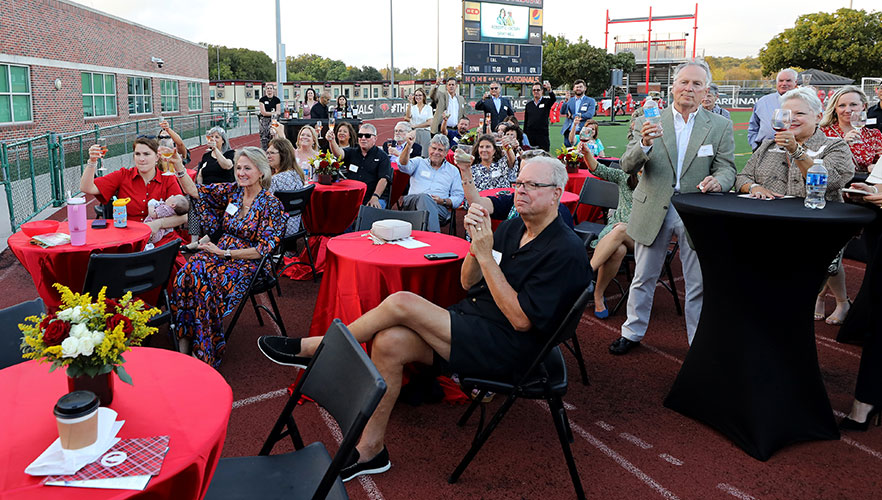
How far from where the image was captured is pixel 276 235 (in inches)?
173

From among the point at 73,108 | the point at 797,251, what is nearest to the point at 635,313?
the point at 797,251

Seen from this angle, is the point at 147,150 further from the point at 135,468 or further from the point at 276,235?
the point at 135,468

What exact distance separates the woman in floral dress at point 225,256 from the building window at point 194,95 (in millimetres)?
36571

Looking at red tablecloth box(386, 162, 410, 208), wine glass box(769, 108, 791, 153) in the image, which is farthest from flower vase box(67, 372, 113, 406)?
red tablecloth box(386, 162, 410, 208)

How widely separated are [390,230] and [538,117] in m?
9.05

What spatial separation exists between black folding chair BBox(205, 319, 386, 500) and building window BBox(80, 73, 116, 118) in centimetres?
2498

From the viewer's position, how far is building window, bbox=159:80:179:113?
106ft

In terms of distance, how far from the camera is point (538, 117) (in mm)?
12383

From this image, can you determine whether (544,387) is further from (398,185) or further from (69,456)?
(398,185)

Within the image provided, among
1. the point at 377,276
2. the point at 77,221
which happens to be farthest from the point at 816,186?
the point at 77,221

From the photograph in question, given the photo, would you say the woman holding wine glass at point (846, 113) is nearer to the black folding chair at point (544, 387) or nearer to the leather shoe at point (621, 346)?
Result: the leather shoe at point (621, 346)

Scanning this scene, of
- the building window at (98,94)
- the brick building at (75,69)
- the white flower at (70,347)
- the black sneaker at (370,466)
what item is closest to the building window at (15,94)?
the brick building at (75,69)

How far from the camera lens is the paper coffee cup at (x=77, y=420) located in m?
1.53

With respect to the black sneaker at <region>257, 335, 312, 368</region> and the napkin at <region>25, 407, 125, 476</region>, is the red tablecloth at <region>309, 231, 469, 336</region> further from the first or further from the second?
the napkin at <region>25, 407, 125, 476</region>
